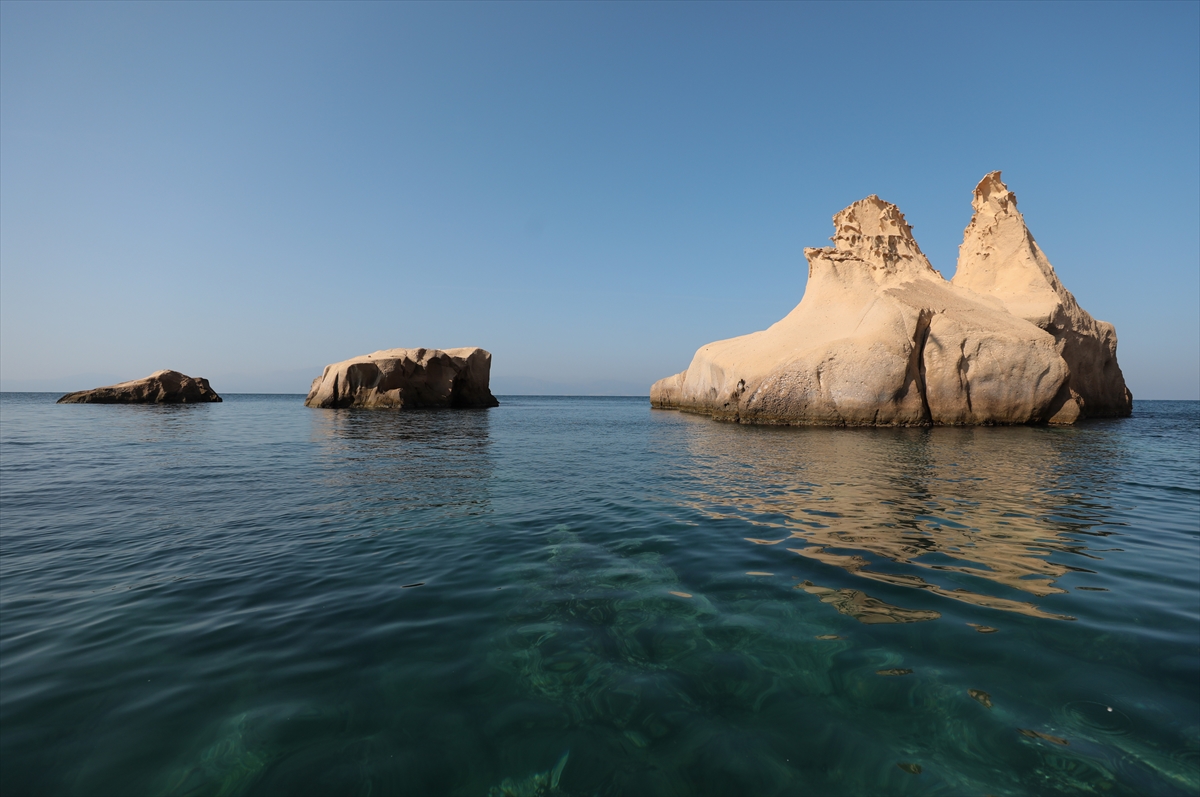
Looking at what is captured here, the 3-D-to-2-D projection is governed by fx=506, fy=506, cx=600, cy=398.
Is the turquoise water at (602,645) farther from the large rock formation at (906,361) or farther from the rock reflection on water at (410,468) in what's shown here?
the large rock formation at (906,361)

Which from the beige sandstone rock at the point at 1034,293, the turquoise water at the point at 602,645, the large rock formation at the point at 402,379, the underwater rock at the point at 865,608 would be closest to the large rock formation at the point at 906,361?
the beige sandstone rock at the point at 1034,293

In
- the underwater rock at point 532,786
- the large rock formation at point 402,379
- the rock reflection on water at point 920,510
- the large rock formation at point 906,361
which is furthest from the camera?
the large rock formation at point 402,379

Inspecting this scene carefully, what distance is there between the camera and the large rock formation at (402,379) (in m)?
42.5

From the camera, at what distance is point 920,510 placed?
8359mm

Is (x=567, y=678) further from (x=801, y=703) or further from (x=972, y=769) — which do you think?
(x=972, y=769)

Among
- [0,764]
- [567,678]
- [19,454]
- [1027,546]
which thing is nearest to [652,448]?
→ [1027,546]

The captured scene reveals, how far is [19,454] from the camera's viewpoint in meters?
15.4

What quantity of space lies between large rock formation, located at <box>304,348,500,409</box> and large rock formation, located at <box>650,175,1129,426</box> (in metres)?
25.1

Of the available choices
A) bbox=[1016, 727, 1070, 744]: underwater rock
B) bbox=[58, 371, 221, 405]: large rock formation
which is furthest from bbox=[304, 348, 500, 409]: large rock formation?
bbox=[1016, 727, 1070, 744]: underwater rock

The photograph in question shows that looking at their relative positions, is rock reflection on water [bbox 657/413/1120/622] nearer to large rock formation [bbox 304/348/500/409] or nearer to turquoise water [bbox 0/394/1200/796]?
turquoise water [bbox 0/394/1200/796]

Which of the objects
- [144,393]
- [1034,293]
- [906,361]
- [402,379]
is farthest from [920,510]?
[144,393]

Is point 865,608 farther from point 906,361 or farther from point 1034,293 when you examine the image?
Answer: point 1034,293

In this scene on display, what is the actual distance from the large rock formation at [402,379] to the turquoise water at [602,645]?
34.0 metres

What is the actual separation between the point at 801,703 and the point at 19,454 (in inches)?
889
